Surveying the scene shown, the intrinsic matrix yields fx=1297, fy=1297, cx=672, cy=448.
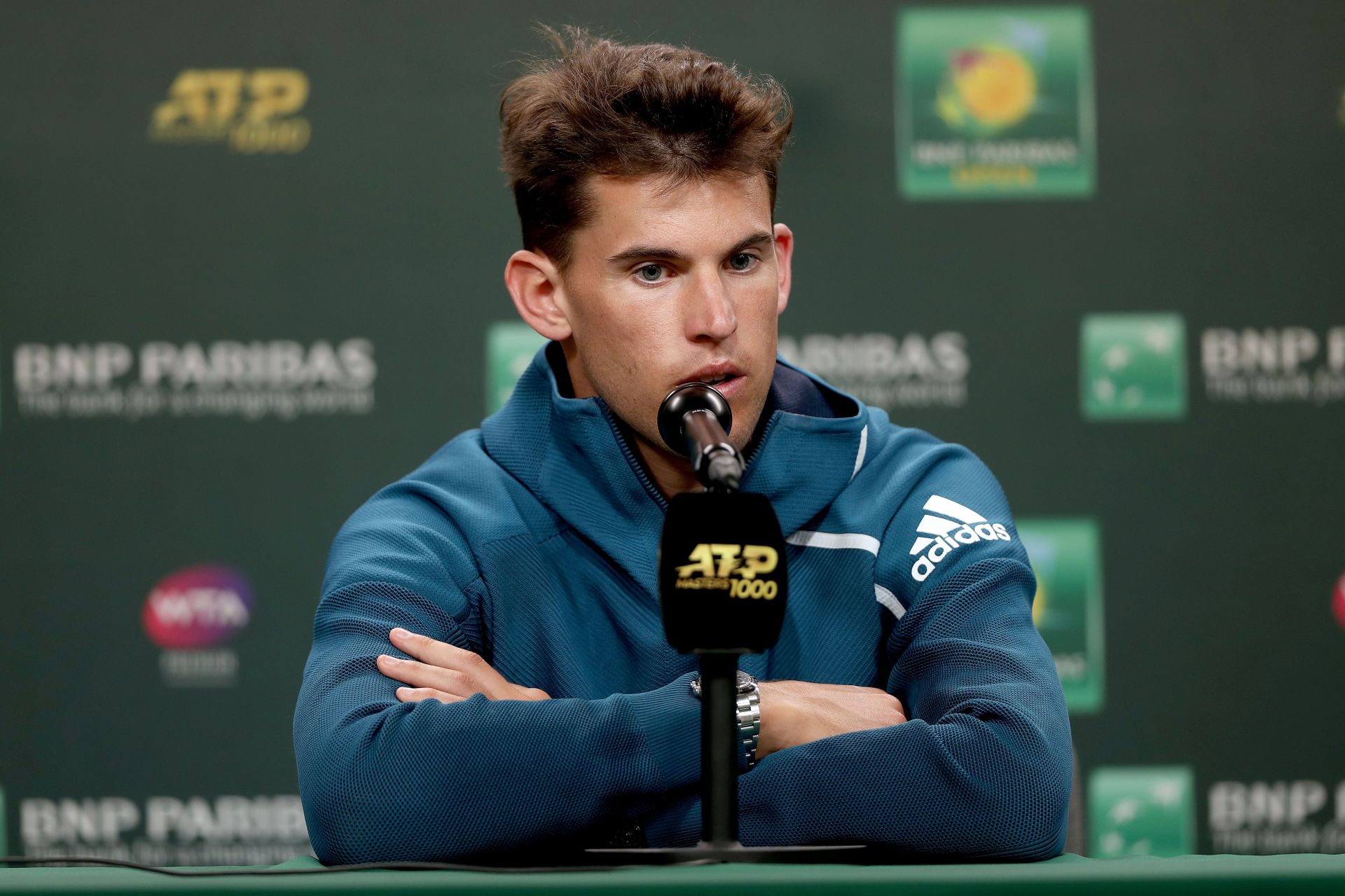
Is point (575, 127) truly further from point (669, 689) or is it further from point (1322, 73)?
point (1322, 73)

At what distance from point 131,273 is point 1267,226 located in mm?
2499

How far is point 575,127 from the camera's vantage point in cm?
169

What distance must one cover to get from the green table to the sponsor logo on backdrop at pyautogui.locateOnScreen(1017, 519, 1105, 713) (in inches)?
82.2

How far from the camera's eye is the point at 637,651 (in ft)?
5.45

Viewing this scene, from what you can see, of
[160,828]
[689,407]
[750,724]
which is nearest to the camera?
[689,407]

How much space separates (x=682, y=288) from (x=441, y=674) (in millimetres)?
555

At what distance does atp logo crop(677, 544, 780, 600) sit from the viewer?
3.13 ft

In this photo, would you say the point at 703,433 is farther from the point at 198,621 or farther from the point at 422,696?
the point at 198,621

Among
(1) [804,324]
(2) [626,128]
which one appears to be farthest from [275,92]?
(2) [626,128]

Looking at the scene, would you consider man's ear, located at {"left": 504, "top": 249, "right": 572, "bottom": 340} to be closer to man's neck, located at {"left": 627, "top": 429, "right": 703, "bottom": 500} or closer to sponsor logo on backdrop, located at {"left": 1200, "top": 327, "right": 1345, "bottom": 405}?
man's neck, located at {"left": 627, "top": 429, "right": 703, "bottom": 500}

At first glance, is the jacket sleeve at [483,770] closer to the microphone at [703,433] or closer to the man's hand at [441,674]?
the man's hand at [441,674]

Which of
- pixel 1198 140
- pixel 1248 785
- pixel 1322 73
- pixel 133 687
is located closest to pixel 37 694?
pixel 133 687

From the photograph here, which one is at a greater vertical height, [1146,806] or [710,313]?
[710,313]

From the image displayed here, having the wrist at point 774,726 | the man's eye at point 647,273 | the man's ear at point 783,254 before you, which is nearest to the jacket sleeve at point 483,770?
the wrist at point 774,726
